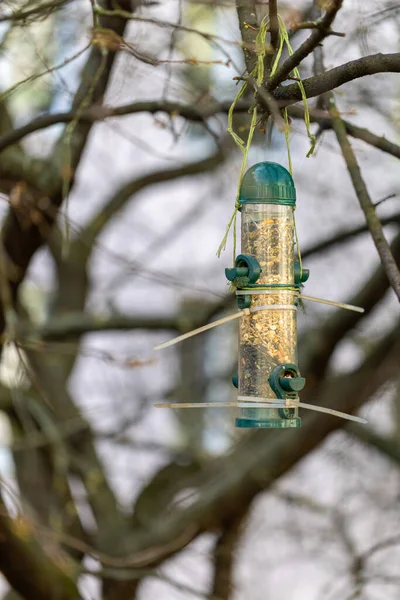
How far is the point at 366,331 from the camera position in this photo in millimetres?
5844

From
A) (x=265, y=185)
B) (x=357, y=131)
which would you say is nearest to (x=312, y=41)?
(x=265, y=185)

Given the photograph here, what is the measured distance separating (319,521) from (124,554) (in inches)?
108

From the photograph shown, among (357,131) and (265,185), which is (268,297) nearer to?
(265,185)

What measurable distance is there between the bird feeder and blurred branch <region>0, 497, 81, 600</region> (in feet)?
7.67

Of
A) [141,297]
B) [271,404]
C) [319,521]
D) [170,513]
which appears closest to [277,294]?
[271,404]

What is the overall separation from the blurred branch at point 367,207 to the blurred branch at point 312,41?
50 centimetres

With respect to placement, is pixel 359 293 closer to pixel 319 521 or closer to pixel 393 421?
pixel 393 421

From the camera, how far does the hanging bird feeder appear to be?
7.29ft

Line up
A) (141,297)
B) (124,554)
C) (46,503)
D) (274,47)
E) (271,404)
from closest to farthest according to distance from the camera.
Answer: (274,47)
(271,404)
(124,554)
(46,503)
(141,297)

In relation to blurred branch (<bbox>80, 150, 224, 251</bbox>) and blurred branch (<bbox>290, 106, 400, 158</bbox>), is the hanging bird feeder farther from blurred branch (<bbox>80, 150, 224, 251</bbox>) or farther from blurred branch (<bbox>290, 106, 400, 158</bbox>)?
blurred branch (<bbox>80, 150, 224, 251</bbox>)

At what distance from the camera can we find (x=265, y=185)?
7.37 feet

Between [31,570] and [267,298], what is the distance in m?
2.95

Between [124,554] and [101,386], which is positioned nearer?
[124,554]

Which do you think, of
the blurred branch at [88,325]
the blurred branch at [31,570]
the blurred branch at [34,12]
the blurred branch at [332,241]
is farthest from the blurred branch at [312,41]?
the blurred branch at [88,325]
